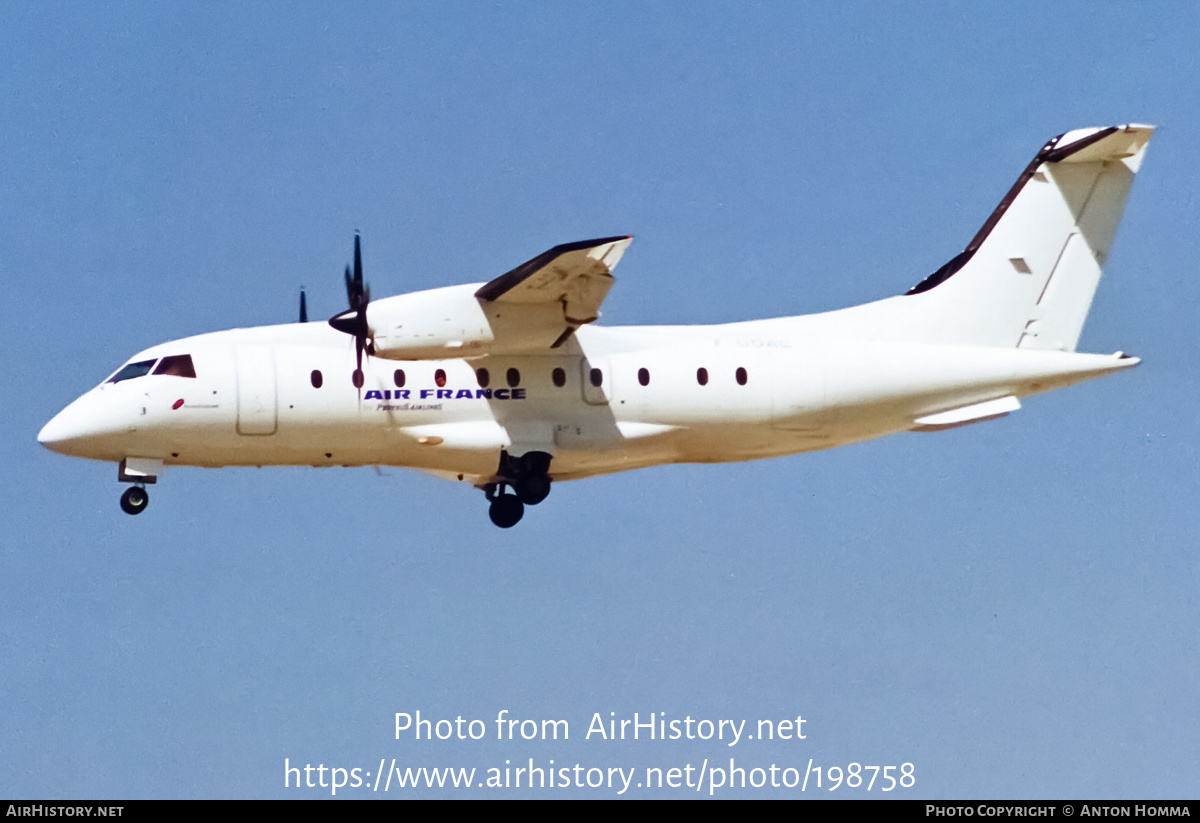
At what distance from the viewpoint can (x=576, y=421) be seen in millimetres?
21219

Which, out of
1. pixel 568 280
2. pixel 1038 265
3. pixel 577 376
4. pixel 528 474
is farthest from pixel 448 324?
pixel 1038 265

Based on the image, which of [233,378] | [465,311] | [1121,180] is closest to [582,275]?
[465,311]

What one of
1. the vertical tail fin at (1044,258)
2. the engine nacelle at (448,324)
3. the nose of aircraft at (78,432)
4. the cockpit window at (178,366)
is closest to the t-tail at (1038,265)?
the vertical tail fin at (1044,258)

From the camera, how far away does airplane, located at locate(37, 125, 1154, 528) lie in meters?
20.6

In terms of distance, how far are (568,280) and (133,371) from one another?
17.6 feet

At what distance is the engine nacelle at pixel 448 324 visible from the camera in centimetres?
2031

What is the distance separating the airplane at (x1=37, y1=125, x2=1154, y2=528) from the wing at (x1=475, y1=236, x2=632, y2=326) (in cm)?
3

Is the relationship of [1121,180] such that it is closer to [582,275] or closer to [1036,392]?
[1036,392]

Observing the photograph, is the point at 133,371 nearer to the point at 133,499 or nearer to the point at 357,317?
the point at 133,499

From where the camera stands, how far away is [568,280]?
805 inches

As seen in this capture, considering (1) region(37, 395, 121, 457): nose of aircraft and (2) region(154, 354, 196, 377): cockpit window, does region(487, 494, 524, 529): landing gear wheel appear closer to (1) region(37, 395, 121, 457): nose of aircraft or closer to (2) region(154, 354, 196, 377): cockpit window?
(2) region(154, 354, 196, 377): cockpit window

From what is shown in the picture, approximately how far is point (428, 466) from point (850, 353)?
5420mm
